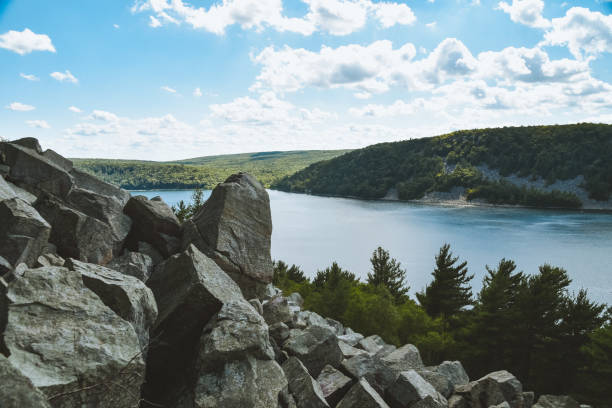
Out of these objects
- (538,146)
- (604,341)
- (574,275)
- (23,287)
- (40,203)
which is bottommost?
(574,275)

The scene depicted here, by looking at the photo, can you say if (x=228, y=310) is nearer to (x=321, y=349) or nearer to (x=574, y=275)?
(x=321, y=349)

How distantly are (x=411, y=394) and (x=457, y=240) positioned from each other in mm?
81321

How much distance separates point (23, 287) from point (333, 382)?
21.9ft

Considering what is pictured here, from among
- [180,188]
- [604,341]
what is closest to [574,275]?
[604,341]

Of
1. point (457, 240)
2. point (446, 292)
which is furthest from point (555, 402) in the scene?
point (457, 240)

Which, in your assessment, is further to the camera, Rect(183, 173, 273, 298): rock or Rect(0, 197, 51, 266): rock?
Rect(183, 173, 273, 298): rock

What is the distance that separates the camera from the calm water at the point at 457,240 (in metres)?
65.1

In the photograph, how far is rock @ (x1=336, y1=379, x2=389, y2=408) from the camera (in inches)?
345

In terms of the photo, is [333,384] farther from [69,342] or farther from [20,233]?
[20,233]

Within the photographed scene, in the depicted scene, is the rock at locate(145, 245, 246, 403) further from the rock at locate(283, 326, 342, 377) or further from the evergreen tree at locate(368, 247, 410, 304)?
the evergreen tree at locate(368, 247, 410, 304)

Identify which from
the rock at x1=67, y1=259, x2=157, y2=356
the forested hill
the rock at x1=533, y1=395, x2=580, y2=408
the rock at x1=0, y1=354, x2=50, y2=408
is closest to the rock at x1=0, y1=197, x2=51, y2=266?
the rock at x1=67, y1=259, x2=157, y2=356

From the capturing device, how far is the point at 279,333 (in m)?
10.9

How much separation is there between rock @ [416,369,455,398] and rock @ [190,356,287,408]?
5209 millimetres

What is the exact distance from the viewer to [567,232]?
92.0 metres
